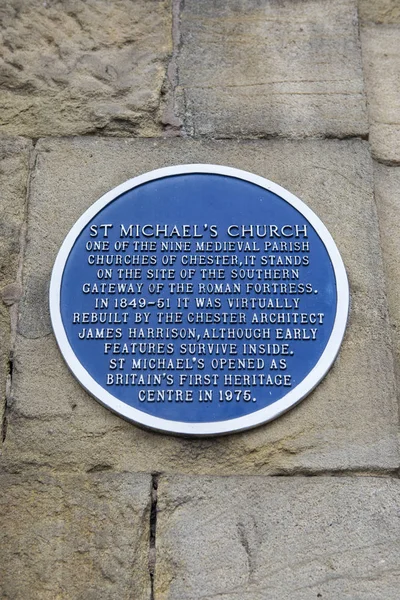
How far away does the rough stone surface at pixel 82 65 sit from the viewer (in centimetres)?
328

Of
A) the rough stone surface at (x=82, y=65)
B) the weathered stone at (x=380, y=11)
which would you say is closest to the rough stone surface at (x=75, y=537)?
the rough stone surface at (x=82, y=65)

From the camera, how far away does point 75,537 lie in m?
2.54

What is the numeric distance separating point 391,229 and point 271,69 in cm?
87

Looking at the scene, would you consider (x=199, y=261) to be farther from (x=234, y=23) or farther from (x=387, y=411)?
(x=234, y=23)

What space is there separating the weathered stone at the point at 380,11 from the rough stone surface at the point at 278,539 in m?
2.25

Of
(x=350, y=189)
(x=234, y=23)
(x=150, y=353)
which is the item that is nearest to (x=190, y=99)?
(x=234, y=23)

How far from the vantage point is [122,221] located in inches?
119

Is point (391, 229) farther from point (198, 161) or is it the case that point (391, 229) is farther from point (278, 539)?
point (278, 539)

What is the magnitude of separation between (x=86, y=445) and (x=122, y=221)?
866 mm

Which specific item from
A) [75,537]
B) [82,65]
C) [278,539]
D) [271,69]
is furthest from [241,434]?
[82,65]

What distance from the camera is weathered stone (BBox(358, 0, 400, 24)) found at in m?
3.75

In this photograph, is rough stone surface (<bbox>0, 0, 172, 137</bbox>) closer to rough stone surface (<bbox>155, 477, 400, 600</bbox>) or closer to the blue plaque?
the blue plaque

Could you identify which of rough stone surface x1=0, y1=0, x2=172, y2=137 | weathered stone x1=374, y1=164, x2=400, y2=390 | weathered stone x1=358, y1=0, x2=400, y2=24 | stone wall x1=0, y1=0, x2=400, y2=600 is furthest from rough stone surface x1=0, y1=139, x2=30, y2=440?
weathered stone x1=358, y1=0, x2=400, y2=24

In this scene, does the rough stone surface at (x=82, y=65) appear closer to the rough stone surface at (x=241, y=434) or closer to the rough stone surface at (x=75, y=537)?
the rough stone surface at (x=241, y=434)
